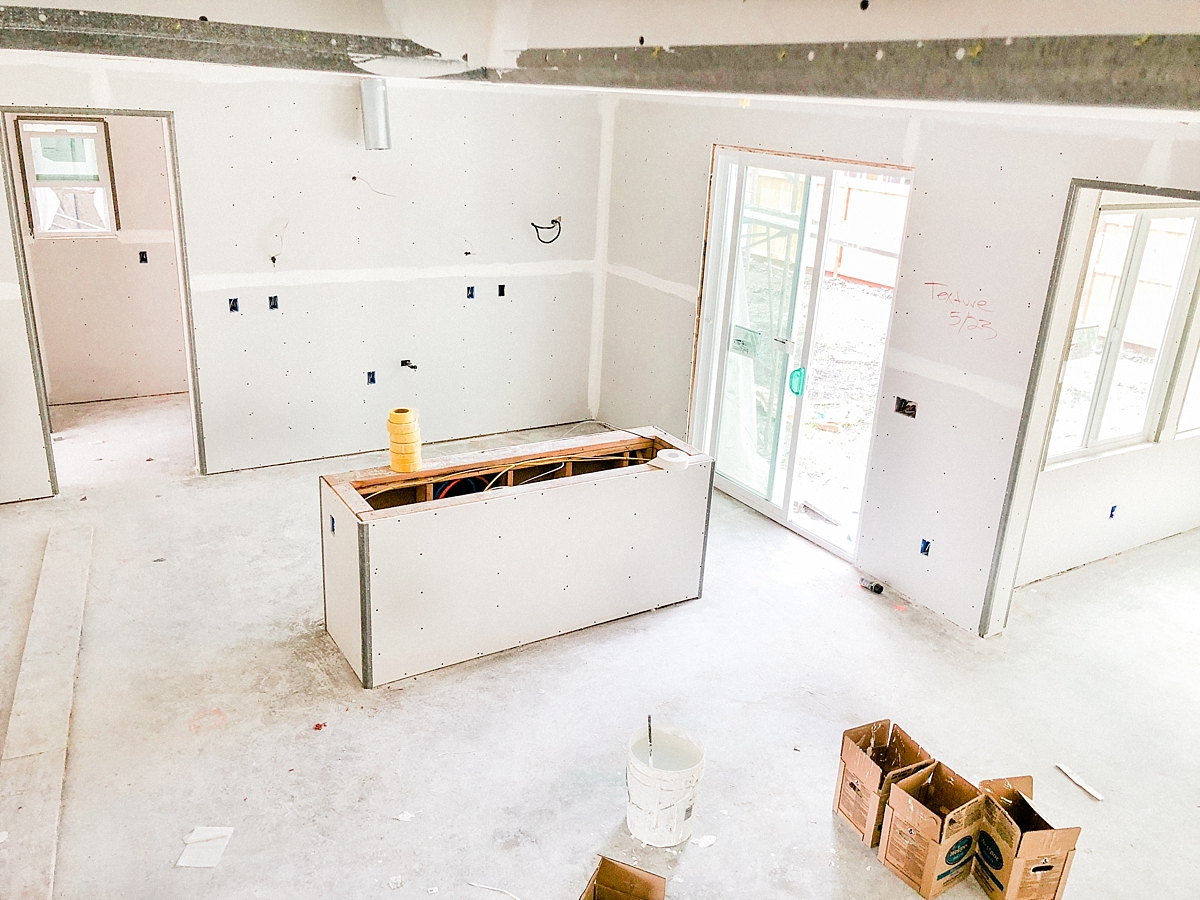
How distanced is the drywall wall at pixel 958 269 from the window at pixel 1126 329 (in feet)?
2.09

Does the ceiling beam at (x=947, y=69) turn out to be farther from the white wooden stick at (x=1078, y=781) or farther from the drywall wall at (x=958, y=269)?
the white wooden stick at (x=1078, y=781)

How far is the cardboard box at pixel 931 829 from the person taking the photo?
2.88m

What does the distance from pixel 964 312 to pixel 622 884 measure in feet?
10.3

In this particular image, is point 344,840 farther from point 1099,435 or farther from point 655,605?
point 1099,435

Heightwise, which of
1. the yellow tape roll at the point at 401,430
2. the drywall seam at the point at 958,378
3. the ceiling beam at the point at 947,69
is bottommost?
the yellow tape roll at the point at 401,430

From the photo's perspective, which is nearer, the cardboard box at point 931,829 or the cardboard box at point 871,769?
the cardboard box at point 931,829

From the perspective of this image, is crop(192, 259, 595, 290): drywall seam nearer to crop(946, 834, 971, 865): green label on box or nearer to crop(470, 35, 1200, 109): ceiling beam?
crop(470, 35, 1200, 109): ceiling beam

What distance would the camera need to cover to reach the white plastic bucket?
3.02m

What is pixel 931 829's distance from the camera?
287 cm

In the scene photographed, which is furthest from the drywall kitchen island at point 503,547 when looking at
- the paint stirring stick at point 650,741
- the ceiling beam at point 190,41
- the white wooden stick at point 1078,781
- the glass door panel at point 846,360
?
the ceiling beam at point 190,41

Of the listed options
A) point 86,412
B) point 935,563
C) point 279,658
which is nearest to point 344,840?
point 279,658

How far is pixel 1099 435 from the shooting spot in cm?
508

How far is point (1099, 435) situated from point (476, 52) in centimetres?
451

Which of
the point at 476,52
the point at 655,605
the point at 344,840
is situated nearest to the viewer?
the point at 476,52
